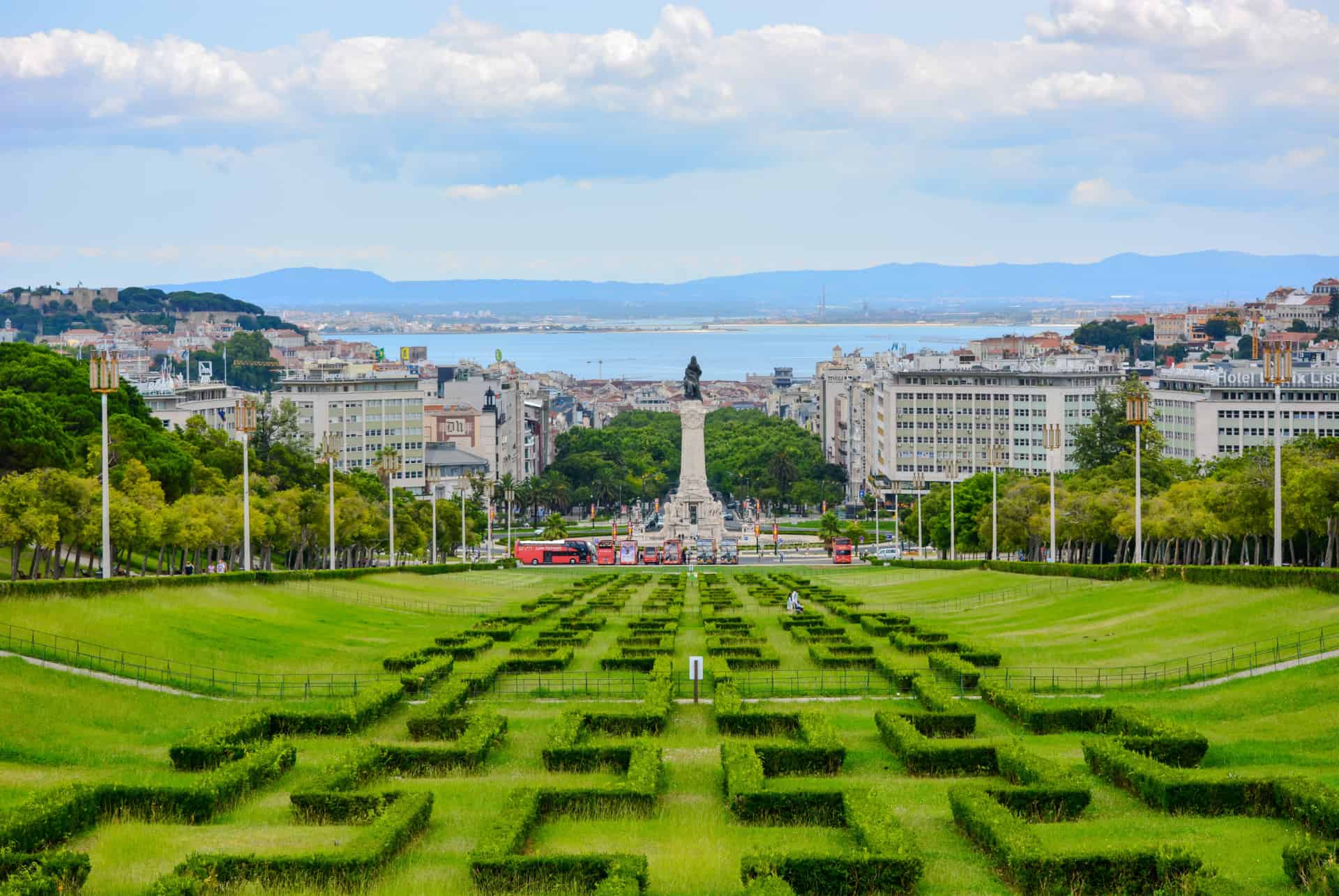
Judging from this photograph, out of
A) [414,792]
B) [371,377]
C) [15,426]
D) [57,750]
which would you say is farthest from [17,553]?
[371,377]

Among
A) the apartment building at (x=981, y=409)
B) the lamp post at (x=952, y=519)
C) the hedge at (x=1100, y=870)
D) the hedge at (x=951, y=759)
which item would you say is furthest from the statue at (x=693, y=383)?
the hedge at (x=1100, y=870)

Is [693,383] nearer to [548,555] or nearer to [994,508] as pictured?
[548,555]

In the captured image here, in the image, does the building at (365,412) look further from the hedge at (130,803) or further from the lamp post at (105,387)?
the hedge at (130,803)

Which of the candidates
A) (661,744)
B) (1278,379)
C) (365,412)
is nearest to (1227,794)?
(661,744)

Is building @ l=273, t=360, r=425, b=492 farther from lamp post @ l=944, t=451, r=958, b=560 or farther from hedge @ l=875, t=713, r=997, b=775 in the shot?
Answer: hedge @ l=875, t=713, r=997, b=775

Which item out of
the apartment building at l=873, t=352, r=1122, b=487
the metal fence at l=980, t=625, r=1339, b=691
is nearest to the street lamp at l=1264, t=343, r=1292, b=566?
the metal fence at l=980, t=625, r=1339, b=691

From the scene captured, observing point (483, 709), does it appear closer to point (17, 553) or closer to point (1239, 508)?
point (17, 553)
